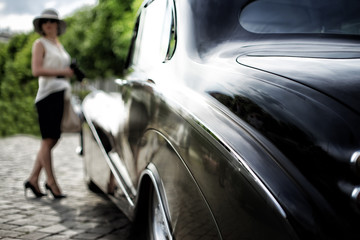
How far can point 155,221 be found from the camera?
2805 mm

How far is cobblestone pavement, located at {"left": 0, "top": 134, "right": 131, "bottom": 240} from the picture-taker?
3.86 meters

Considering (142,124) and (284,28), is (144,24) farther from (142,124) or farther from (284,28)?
(284,28)

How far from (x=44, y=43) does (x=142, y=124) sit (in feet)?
8.61

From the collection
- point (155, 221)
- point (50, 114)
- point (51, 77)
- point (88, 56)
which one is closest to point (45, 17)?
point (51, 77)

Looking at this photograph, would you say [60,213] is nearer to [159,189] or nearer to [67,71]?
[67,71]

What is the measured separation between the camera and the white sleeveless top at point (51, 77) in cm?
498

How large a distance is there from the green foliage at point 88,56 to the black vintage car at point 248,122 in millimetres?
19630

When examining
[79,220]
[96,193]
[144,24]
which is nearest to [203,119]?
[144,24]

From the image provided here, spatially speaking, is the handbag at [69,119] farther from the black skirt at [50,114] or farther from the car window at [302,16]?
the car window at [302,16]

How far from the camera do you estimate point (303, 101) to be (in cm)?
167

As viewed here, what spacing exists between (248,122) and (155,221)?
1.28 m

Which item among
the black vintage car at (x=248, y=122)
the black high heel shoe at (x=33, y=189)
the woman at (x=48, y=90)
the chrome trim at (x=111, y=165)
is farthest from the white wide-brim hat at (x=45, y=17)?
the black vintage car at (x=248, y=122)

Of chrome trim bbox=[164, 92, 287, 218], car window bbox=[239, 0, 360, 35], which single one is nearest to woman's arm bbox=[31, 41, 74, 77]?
car window bbox=[239, 0, 360, 35]

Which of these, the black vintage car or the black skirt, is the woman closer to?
the black skirt
